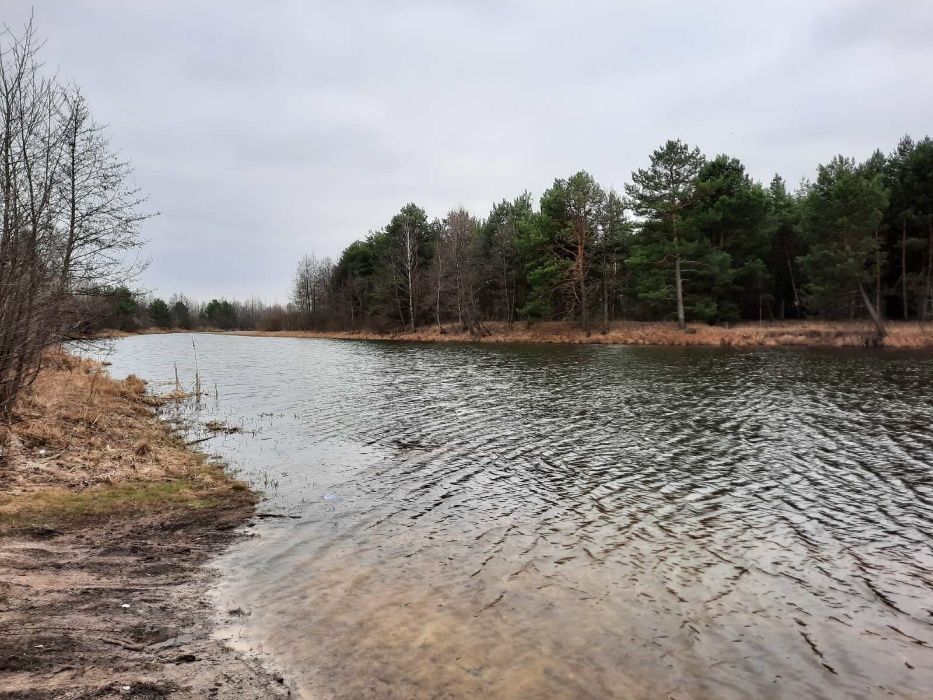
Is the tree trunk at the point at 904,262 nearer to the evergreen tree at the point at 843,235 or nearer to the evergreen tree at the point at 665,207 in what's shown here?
the evergreen tree at the point at 843,235

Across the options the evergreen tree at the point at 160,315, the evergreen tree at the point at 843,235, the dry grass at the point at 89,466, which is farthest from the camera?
the evergreen tree at the point at 160,315

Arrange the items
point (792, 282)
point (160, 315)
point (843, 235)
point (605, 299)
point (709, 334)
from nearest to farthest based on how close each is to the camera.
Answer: point (843, 235) → point (709, 334) → point (792, 282) → point (605, 299) → point (160, 315)

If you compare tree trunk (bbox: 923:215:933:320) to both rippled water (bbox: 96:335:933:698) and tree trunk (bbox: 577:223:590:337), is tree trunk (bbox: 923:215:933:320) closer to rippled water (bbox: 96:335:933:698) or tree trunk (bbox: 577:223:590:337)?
tree trunk (bbox: 577:223:590:337)

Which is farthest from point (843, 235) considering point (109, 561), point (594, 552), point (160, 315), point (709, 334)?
point (160, 315)

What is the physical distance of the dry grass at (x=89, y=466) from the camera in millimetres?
8344

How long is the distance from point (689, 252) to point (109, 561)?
1916 inches

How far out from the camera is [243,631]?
17.6ft

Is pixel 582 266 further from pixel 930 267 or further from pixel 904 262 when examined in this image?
pixel 930 267

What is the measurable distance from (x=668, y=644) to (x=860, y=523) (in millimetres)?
5292

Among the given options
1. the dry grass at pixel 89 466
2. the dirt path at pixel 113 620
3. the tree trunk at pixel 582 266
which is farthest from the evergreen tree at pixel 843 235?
the dirt path at pixel 113 620

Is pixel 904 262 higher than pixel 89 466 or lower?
higher

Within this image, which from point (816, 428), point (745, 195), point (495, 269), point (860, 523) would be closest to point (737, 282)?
point (745, 195)

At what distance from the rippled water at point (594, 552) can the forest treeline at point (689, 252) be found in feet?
99.4

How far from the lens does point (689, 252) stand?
47.3 metres
